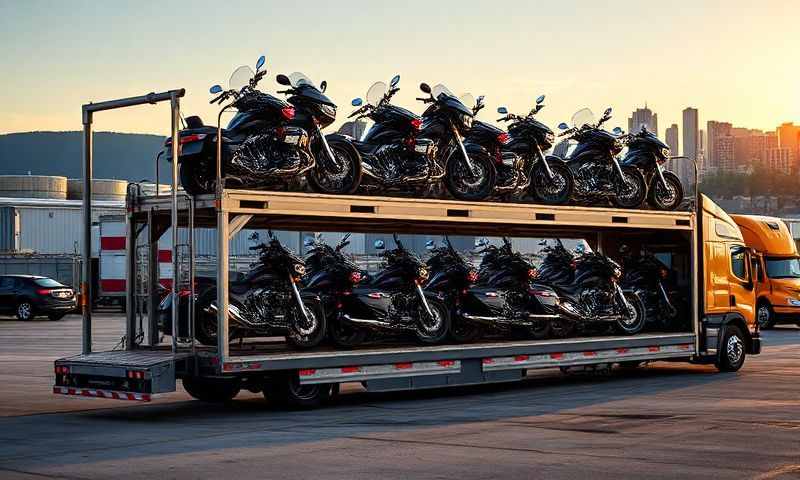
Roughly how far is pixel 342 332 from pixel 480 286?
110 inches

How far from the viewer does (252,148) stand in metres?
14.3

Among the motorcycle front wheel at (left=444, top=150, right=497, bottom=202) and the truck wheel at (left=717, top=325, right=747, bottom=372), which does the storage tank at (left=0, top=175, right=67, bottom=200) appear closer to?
the truck wheel at (left=717, top=325, right=747, bottom=372)

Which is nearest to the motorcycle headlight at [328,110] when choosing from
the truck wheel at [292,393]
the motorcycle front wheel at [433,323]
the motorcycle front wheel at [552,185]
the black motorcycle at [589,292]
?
the motorcycle front wheel at [433,323]

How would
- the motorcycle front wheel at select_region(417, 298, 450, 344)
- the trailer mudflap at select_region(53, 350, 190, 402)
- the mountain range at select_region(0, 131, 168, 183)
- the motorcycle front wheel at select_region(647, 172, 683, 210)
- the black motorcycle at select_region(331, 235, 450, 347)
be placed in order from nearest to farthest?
the trailer mudflap at select_region(53, 350, 190, 402)
the black motorcycle at select_region(331, 235, 450, 347)
the motorcycle front wheel at select_region(417, 298, 450, 344)
the motorcycle front wheel at select_region(647, 172, 683, 210)
the mountain range at select_region(0, 131, 168, 183)

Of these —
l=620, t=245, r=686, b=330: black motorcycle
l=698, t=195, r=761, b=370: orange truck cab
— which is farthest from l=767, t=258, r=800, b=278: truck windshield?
l=620, t=245, r=686, b=330: black motorcycle

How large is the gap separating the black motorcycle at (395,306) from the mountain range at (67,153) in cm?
11579

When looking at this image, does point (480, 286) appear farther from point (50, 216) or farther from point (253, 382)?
point (50, 216)

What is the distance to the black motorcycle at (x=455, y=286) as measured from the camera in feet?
56.2

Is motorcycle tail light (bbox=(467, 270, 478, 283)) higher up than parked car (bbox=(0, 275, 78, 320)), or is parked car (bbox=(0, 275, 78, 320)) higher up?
motorcycle tail light (bbox=(467, 270, 478, 283))

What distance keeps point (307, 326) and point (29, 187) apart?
52627 millimetres

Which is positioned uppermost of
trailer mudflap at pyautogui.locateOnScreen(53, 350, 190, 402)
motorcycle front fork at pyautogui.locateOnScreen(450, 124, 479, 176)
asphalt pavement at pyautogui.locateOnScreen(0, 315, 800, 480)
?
motorcycle front fork at pyautogui.locateOnScreen(450, 124, 479, 176)

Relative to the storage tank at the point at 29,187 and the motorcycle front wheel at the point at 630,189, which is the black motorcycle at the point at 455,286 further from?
the storage tank at the point at 29,187

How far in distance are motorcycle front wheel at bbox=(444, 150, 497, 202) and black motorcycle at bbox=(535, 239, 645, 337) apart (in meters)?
2.38

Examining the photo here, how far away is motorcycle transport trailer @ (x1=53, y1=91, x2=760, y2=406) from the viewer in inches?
536
